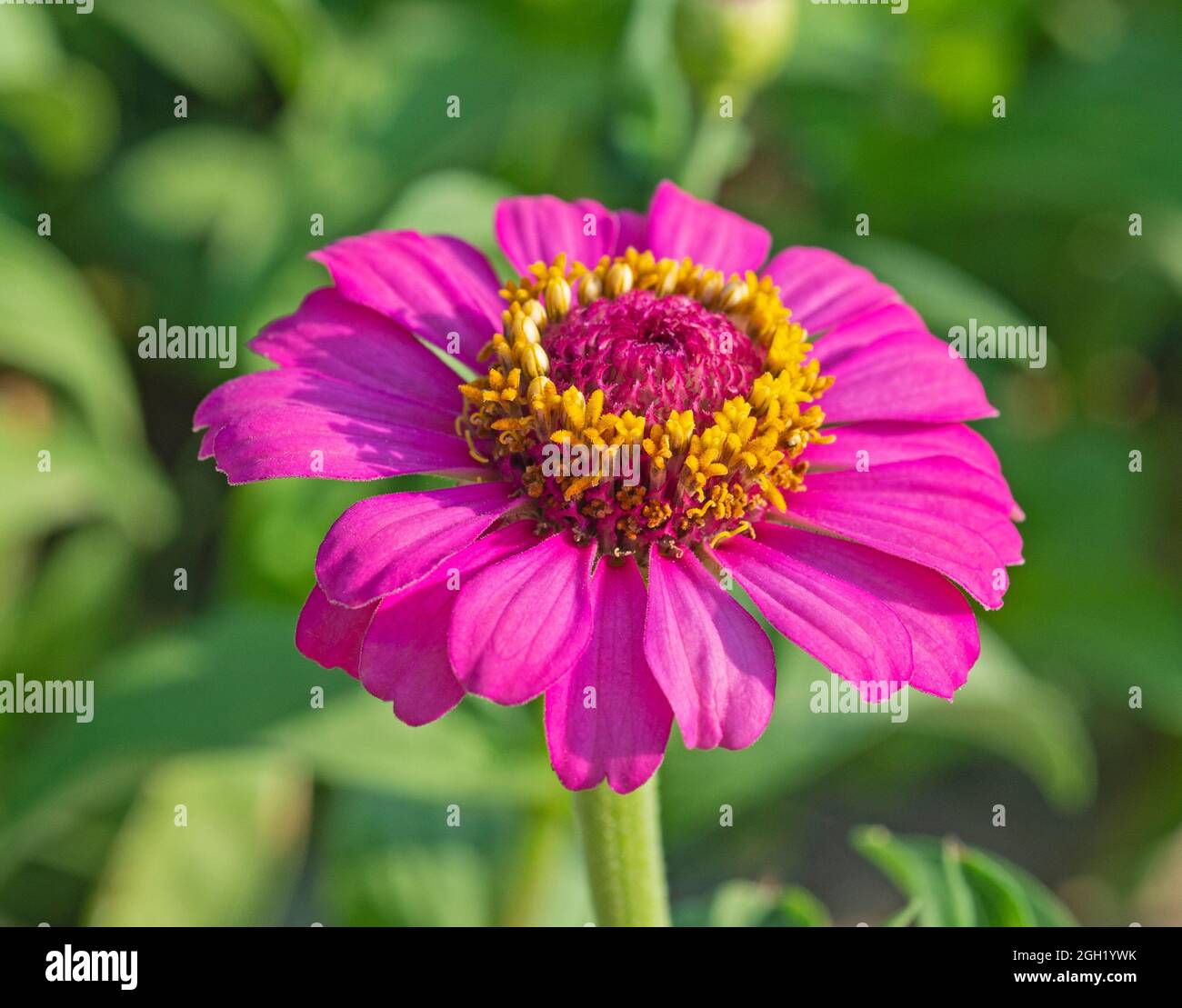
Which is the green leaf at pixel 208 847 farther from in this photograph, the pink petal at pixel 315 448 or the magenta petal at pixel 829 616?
the magenta petal at pixel 829 616

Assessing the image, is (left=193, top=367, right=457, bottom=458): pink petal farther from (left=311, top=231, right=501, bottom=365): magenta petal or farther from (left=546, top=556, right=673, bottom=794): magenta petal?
(left=546, top=556, right=673, bottom=794): magenta petal

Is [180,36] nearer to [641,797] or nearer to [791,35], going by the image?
[791,35]

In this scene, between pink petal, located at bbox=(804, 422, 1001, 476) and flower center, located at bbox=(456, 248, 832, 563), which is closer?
flower center, located at bbox=(456, 248, 832, 563)

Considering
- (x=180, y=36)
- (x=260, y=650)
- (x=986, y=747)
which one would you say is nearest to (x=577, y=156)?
(x=180, y=36)

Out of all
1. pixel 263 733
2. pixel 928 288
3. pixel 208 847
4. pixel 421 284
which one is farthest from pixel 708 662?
pixel 208 847

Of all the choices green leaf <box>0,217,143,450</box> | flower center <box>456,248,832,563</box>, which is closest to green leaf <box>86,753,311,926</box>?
green leaf <box>0,217,143,450</box>

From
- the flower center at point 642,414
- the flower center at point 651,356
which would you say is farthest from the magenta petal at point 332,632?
the flower center at point 651,356
